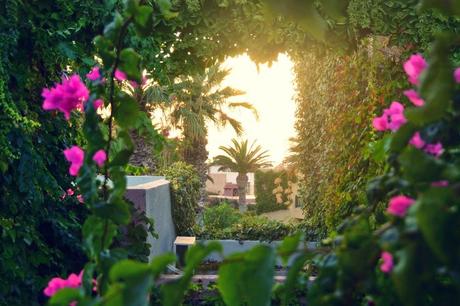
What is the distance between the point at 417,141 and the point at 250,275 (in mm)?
373

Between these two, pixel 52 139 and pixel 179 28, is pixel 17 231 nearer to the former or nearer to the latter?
pixel 52 139

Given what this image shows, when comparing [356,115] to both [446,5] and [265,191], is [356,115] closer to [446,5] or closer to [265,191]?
[446,5]

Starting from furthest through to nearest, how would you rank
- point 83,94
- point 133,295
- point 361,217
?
point 83,94 < point 361,217 < point 133,295

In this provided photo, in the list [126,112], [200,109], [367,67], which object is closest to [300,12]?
[126,112]

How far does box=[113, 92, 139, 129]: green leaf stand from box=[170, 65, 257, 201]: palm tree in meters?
19.0

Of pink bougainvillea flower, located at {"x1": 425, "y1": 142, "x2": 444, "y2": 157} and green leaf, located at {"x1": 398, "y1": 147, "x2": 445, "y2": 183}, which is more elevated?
pink bougainvillea flower, located at {"x1": 425, "y1": 142, "x2": 444, "y2": 157}

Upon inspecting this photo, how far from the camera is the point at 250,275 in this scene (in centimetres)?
99

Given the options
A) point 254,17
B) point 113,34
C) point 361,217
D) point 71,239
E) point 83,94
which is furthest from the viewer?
point 254,17

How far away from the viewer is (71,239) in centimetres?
374

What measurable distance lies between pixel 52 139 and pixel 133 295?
9.89 ft

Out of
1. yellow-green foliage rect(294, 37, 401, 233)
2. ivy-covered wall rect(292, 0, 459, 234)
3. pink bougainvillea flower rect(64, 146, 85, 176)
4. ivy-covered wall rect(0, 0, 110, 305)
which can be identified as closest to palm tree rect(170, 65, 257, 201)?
yellow-green foliage rect(294, 37, 401, 233)

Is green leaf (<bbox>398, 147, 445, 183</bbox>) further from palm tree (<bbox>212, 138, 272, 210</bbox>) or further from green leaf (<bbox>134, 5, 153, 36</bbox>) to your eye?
palm tree (<bbox>212, 138, 272, 210</bbox>)

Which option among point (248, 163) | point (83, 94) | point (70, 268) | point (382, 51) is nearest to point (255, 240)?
point (382, 51)

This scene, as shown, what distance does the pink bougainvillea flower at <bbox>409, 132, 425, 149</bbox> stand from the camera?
104 cm
